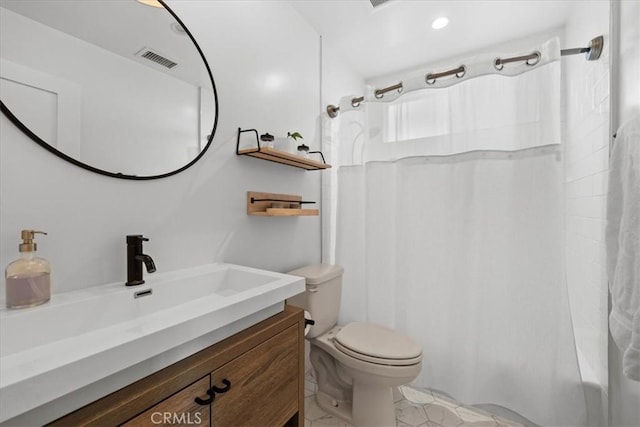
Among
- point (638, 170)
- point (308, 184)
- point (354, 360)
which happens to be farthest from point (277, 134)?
point (638, 170)

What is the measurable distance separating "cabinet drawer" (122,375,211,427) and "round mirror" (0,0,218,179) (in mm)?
747

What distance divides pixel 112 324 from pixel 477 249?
169cm

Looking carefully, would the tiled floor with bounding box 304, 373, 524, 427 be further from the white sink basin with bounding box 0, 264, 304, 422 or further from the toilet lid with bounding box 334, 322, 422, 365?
the white sink basin with bounding box 0, 264, 304, 422

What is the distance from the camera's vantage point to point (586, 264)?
1.52m

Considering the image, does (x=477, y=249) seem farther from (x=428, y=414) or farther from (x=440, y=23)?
(x=440, y=23)

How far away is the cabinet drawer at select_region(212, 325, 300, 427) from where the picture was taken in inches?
30.1

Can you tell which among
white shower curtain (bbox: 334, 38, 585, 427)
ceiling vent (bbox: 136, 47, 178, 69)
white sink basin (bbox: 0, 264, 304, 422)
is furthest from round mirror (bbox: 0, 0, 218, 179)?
white shower curtain (bbox: 334, 38, 585, 427)

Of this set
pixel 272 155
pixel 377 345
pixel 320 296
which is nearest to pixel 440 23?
pixel 272 155

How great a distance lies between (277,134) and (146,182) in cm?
80

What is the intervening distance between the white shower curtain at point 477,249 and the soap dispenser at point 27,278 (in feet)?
5.00

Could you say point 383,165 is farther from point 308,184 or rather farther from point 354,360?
point 354,360

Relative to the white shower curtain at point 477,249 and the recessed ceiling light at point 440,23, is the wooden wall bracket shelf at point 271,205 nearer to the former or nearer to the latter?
the white shower curtain at point 477,249

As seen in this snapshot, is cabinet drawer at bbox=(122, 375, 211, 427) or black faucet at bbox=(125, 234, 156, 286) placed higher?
black faucet at bbox=(125, 234, 156, 286)

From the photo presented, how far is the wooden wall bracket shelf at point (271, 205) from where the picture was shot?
55.8 inches
